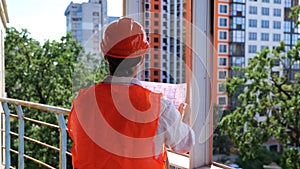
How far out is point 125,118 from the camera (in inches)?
40.6

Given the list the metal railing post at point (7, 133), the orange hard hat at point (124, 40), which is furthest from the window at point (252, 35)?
the orange hard hat at point (124, 40)

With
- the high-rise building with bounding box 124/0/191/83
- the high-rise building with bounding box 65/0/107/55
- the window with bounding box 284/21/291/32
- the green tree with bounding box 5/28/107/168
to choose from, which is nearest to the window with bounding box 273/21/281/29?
the window with bounding box 284/21/291/32

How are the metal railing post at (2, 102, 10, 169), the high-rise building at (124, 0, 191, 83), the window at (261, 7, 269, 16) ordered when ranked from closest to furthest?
the high-rise building at (124, 0, 191, 83), the metal railing post at (2, 102, 10, 169), the window at (261, 7, 269, 16)

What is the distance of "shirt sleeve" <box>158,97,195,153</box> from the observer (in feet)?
3.41

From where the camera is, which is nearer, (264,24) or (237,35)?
(237,35)

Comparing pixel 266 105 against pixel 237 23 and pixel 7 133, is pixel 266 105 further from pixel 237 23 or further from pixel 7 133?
pixel 7 133

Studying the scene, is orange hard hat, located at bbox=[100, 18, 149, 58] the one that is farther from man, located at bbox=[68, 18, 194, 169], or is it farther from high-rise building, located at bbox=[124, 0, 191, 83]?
high-rise building, located at bbox=[124, 0, 191, 83]

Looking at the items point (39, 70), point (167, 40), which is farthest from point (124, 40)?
point (39, 70)

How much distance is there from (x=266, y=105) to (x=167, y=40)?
21.9 ft

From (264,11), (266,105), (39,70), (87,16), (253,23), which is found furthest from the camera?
(39,70)

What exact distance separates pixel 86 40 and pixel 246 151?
6.90 metres

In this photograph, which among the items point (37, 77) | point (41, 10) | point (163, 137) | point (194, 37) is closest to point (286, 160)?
point (41, 10)


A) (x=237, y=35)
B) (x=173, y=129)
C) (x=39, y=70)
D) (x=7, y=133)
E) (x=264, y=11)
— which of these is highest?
(x=264, y=11)

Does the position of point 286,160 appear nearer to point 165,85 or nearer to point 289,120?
point 289,120
